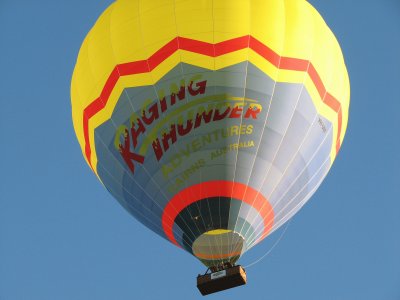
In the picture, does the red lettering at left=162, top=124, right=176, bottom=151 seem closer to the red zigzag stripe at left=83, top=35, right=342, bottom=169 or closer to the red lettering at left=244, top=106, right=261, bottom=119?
the red zigzag stripe at left=83, top=35, right=342, bottom=169

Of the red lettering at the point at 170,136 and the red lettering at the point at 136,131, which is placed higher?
the red lettering at the point at 136,131

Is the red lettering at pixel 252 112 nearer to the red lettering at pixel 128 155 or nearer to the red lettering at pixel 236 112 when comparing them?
the red lettering at pixel 236 112

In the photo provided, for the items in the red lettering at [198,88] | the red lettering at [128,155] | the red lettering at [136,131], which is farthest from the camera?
the red lettering at [128,155]

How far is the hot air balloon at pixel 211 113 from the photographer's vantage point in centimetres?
1770

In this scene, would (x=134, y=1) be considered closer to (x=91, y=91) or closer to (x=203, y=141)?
(x=91, y=91)

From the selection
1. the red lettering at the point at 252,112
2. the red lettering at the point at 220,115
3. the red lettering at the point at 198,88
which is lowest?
the red lettering at the point at 252,112

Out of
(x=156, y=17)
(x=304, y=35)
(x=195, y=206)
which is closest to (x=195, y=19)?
(x=156, y=17)

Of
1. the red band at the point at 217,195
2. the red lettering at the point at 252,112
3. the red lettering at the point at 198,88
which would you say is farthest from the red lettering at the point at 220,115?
the red band at the point at 217,195

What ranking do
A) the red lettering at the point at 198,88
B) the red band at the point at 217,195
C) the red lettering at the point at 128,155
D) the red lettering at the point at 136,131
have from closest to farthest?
the red lettering at the point at 198,88
the red band at the point at 217,195
the red lettering at the point at 136,131
the red lettering at the point at 128,155

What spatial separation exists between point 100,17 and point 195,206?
4.29 metres

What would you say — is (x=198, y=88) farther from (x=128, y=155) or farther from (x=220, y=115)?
(x=128, y=155)

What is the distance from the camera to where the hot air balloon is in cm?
1770

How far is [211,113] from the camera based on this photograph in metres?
17.7

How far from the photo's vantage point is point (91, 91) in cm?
1872
